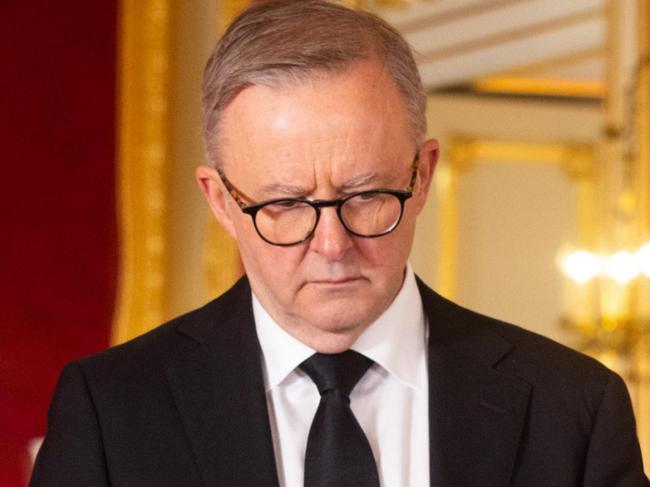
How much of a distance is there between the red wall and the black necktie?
1896 mm

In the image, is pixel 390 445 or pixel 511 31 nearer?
pixel 390 445

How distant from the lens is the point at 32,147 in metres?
3.25

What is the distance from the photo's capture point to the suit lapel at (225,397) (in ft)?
4.56

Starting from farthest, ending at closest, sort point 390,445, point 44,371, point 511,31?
point 511,31 < point 44,371 < point 390,445

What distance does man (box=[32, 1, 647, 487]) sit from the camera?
133cm

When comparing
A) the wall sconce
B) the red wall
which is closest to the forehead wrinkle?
the red wall

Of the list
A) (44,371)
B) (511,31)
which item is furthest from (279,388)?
(511,31)

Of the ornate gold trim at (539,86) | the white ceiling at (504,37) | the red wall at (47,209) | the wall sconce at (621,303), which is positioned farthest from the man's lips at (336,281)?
the ornate gold trim at (539,86)

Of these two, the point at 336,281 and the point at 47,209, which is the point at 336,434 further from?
the point at 47,209

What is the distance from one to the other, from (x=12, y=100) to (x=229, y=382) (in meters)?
1.95

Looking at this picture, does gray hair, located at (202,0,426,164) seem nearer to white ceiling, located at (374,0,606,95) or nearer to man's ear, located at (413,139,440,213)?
man's ear, located at (413,139,440,213)

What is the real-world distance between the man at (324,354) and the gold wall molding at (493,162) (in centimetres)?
761

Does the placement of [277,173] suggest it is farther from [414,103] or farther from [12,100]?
[12,100]

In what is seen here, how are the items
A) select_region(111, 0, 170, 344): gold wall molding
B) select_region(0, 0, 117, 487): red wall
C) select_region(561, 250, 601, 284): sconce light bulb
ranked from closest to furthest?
select_region(0, 0, 117, 487): red wall
select_region(111, 0, 170, 344): gold wall molding
select_region(561, 250, 601, 284): sconce light bulb
